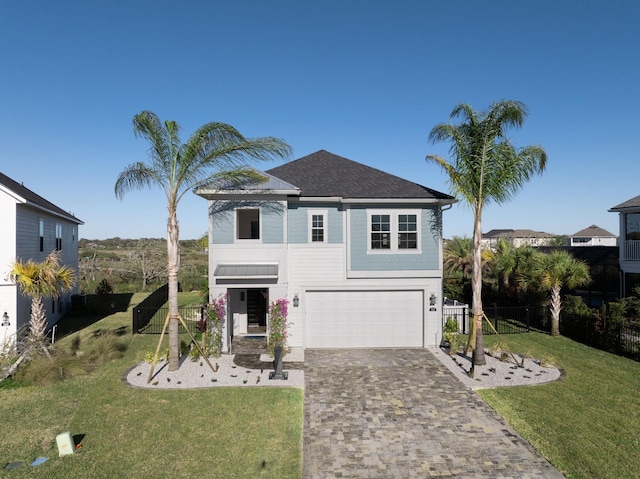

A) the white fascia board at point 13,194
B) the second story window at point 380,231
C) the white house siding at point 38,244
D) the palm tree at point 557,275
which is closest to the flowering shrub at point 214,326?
the second story window at point 380,231

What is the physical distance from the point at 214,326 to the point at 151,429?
576 cm

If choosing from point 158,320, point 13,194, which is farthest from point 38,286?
point 158,320

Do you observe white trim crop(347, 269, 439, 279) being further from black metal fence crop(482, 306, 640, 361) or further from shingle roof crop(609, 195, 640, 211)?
shingle roof crop(609, 195, 640, 211)

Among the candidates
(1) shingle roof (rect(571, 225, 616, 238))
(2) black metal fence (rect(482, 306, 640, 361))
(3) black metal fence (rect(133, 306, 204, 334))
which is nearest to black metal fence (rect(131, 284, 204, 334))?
(3) black metal fence (rect(133, 306, 204, 334))

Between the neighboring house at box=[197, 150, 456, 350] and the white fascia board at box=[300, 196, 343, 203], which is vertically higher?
the white fascia board at box=[300, 196, 343, 203]

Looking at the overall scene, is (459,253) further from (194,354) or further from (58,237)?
(58,237)

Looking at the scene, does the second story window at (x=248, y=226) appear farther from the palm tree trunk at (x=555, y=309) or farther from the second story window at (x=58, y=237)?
the palm tree trunk at (x=555, y=309)

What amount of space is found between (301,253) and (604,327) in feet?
41.9

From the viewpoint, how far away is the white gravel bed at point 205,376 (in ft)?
35.4

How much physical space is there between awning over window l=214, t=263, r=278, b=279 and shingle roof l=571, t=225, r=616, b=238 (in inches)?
2859

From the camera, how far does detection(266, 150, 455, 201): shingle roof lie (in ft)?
48.7

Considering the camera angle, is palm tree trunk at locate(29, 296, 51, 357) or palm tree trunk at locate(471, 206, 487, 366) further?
palm tree trunk at locate(471, 206, 487, 366)

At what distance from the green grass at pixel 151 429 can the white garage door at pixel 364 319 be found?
15.8 feet

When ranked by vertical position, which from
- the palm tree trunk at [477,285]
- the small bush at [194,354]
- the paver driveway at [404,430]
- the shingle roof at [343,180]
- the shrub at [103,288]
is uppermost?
the shingle roof at [343,180]
